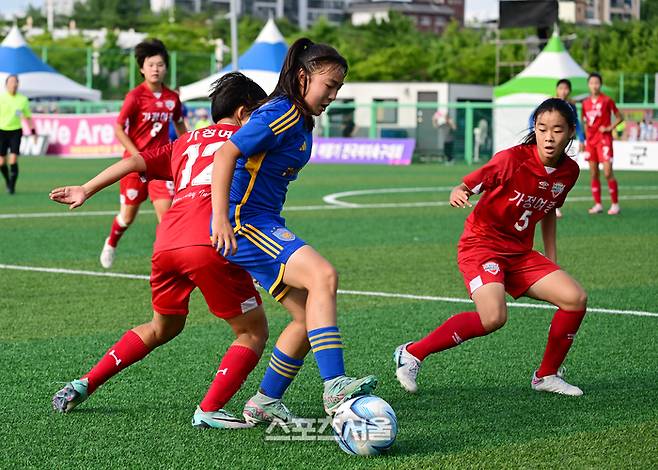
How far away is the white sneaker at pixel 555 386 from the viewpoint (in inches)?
228

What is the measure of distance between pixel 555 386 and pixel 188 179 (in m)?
2.20

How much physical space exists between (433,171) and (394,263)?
17.9m

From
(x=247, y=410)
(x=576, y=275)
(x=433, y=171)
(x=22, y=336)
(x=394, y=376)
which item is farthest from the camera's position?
(x=433, y=171)

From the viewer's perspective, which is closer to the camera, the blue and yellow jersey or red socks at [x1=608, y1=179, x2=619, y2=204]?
the blue and yellow jersey

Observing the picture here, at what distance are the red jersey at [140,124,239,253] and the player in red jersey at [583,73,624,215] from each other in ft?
39.4

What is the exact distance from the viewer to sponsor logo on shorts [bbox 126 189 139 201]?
10.4 metres

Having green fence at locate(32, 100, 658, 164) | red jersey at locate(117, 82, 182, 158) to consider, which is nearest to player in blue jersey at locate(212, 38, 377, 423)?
red jersey at locate(117, 82, 182, 158)

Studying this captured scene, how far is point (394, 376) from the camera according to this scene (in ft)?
20.4

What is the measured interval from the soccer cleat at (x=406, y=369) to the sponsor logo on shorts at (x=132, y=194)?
16.1 feet

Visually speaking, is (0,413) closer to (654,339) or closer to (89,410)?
(89,410)

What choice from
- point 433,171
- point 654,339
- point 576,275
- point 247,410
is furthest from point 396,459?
point 433,171

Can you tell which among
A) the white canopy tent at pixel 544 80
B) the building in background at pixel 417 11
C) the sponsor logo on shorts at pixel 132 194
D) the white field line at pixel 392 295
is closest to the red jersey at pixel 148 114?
the sponsor logo on shorts at pixel 132 194

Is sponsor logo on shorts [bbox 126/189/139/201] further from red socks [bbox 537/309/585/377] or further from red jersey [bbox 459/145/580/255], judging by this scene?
red socks [bbox 537/309/585/377]

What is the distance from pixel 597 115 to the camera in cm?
1680
